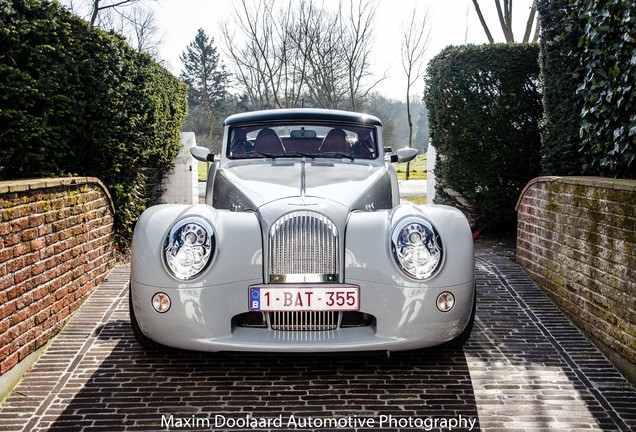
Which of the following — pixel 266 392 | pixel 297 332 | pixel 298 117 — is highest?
pixel 298 117

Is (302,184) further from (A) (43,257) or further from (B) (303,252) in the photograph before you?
(A) (43,257)

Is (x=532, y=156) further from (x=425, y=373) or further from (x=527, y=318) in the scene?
(x=425, y=373)

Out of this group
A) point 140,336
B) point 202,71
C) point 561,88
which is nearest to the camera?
point 140,336

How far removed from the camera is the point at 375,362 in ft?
12.4

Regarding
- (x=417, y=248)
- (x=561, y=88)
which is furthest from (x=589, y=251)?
(x=561, y=88)

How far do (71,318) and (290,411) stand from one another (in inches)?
89.2

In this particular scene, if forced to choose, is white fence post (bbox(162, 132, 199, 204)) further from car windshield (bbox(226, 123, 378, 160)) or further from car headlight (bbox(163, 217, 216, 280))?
car headlight (bbox(163, 217, 216, 280))

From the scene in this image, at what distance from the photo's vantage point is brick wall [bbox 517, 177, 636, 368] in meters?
3.63

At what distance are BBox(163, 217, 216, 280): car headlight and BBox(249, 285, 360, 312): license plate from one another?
14.5 inches

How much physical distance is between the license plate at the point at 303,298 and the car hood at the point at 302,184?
684 mm

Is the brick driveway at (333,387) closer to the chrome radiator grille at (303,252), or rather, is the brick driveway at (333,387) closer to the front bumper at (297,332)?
the front bumper at (297,332)

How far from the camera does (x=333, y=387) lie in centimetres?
341

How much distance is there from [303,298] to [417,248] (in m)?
0.76

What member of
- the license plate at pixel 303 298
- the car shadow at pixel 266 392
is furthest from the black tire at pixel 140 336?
the license plate at pixel 303 298
